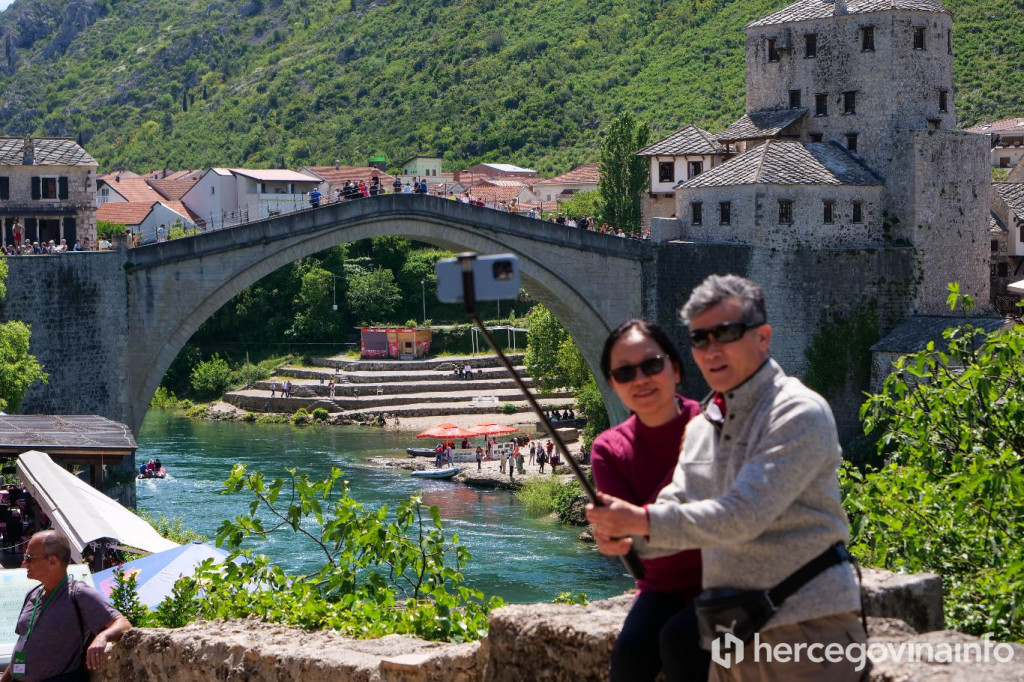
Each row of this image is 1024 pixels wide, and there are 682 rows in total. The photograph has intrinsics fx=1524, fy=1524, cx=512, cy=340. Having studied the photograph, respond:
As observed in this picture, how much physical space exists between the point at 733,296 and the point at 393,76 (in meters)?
95.8

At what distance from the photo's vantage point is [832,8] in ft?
110

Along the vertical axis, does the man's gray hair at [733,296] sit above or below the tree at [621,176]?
below

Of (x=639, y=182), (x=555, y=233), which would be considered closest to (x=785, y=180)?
(x=555, y=233)

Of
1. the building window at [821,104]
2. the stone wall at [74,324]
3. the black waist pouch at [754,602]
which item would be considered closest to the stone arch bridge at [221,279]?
the stone wall at [74,324]

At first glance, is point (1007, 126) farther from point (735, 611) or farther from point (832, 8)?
point (735, 611)

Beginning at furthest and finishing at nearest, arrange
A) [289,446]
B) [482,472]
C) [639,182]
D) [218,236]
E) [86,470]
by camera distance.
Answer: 1. [639,182]
2. [289,446]
3. [482,472]
4. [218,236]
5. [86,470]

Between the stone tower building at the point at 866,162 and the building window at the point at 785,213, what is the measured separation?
21 millimetres

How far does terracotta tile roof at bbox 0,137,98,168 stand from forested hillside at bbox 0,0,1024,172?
32161 mm

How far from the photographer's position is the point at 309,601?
7262mm

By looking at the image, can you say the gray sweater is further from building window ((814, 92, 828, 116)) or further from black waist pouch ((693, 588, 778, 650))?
building window ((814, 92, 828, 116))

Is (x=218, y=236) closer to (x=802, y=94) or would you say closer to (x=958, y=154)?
(x=802, y=94)

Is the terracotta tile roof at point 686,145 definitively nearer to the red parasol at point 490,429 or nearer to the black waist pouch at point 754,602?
the red parasol at point 490,429

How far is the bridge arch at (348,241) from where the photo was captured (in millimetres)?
29219

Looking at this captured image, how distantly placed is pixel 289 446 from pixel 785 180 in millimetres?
18502
